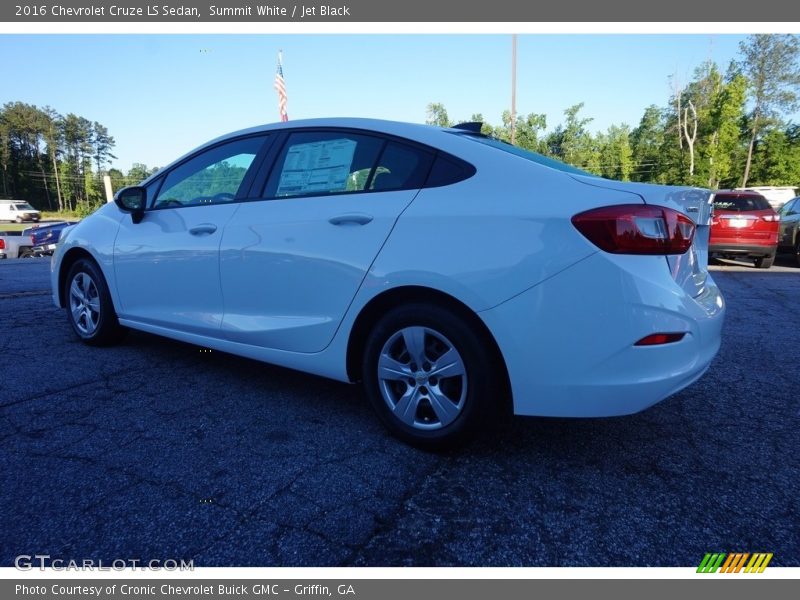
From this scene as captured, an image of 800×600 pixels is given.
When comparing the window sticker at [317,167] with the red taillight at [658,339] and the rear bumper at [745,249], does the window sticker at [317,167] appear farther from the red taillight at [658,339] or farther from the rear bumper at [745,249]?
the rear bumper at [745,249]

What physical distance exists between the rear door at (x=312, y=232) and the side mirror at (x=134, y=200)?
1084 millimetres

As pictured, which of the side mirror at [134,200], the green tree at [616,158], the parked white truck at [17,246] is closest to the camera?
the side mirror at [134,200]

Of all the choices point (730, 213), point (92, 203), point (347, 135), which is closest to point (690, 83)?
point (730, 213)

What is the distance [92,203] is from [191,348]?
93.3m

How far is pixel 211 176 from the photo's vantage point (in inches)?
132

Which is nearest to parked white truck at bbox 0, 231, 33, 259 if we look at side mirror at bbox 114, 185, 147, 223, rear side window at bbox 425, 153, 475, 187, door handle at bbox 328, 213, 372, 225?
side mirror at bbox 114, 185, 147, 223

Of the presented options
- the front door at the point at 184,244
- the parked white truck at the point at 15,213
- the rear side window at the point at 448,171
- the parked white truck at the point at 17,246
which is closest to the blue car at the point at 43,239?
the parked white truck at the point at 17,246

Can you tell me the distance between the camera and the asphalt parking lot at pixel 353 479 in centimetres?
174

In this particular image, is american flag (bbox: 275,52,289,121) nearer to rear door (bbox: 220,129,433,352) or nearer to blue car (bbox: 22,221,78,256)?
rear door (bbox: 220,129,433,352)

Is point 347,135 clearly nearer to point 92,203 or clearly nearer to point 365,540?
point 365,540

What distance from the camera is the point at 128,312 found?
378 centimetres

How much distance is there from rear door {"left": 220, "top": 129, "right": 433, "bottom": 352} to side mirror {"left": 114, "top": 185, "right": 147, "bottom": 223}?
3.56 ft

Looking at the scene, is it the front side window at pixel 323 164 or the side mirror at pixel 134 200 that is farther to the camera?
the side mirror at pixel 134 200

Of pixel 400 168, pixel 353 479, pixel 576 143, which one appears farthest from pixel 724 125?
pixel 353 479
